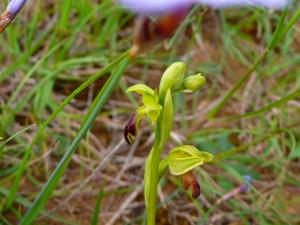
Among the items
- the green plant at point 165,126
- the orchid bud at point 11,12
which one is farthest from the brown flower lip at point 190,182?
the orchid bud at point 11,12

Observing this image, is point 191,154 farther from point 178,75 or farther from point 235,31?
point 235,31

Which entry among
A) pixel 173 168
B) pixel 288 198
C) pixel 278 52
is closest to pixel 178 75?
pixel 173 168

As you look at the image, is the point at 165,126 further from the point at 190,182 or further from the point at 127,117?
the point at 127,117

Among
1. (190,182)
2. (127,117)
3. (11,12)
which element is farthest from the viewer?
(127,117)

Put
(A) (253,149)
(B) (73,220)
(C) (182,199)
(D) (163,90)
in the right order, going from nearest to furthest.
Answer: (D) (163,90)
(B) (73,220)
(C) (182,199)
(A) (253,149)

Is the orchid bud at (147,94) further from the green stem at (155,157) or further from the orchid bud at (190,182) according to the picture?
the orchid bud at (190,182)

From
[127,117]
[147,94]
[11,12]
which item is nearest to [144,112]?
[147,94]
